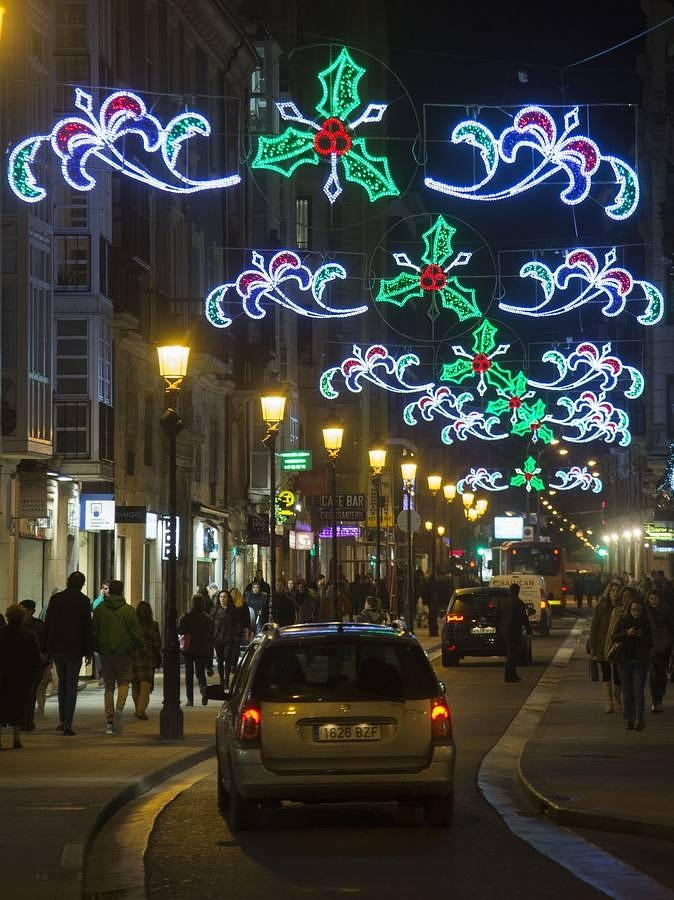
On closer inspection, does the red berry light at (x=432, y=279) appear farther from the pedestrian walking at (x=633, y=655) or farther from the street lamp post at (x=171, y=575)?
the pedestrian walking at (x=633, y=655)

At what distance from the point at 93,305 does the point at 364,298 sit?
162ft

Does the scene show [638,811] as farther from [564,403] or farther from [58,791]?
[564,403]

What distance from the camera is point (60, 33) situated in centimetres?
3516

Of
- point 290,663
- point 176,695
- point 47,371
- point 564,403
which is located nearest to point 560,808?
point 290,663

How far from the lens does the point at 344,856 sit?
41.6 ft

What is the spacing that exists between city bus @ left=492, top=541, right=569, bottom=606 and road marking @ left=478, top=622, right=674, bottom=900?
59.0 metres

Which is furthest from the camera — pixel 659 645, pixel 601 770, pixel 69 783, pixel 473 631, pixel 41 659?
pixel 473 631

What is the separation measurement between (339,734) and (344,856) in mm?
1378

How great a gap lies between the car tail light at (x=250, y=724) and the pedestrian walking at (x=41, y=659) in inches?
306

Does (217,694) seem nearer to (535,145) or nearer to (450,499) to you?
(535,145)

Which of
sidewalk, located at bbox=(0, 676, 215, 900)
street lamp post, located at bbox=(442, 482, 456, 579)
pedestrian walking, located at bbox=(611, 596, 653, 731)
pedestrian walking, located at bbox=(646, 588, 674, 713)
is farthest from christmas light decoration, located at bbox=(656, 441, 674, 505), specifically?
pedestrian walking, located at bbox=(611, 596, 653, 731)

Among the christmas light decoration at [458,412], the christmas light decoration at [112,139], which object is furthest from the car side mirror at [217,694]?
the christmas light decoration at [458,412]

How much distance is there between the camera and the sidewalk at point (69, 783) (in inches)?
460

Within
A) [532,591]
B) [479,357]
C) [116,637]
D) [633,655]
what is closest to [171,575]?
[116,637]
